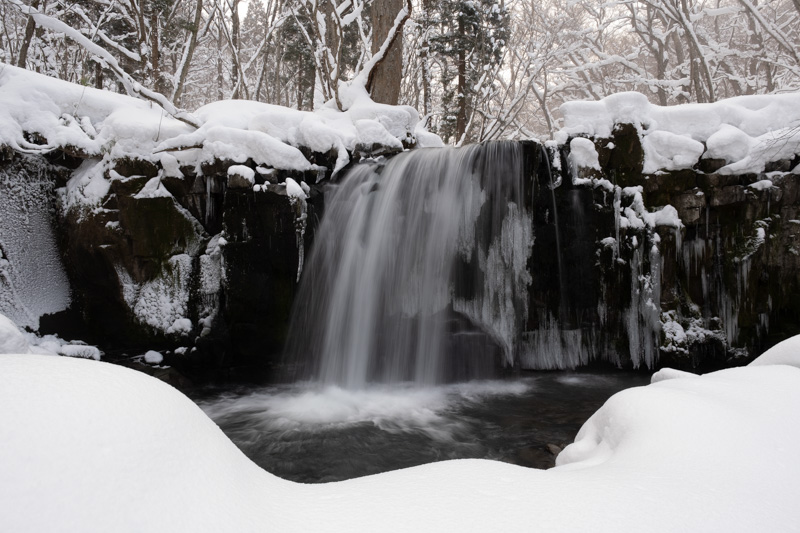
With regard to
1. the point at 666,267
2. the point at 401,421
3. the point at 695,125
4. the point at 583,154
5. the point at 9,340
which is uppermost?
the point at 695,125

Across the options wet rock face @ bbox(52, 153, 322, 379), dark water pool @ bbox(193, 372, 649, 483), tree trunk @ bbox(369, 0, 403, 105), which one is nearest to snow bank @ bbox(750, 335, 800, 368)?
dark water pool @ bbox(193, 372, 649, 483)

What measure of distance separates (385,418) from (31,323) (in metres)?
5.03

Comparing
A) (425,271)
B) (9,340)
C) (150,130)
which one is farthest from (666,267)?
(150,130)

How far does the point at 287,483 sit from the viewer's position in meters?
1.41

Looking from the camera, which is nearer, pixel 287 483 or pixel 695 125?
pixel 287 483

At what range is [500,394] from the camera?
18.2ft

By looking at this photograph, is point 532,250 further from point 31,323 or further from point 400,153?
point 31,323

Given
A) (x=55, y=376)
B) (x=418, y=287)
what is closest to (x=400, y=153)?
(x=418, y=287)

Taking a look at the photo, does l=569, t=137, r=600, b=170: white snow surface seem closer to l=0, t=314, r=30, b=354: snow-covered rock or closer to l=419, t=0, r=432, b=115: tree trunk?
l=0, t=314, r=30, b=354: snow-covered rock

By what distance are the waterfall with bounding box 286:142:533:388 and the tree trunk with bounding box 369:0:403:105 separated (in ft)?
11.6

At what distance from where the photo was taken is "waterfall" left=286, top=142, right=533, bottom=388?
6.11 m

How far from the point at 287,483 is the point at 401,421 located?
3.48 meters

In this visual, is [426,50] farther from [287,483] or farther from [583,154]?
[287,483]

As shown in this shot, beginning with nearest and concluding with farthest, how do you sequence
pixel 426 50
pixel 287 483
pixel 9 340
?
pixel 287 483
pixel 9 340
pixel 426 50
